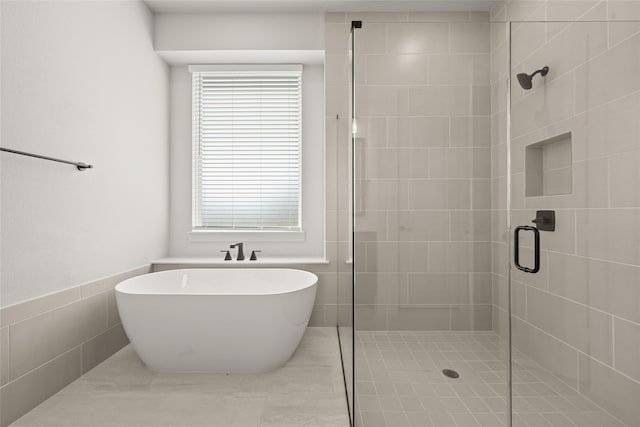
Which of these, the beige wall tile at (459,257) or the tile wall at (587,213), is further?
the beige wall tile at (459,257)

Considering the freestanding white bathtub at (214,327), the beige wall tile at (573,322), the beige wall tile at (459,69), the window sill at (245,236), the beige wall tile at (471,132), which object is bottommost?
the freestanding white bathtub at (214,327)

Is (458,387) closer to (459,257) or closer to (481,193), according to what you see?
(459,257)

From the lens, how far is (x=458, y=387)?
3.25 feet

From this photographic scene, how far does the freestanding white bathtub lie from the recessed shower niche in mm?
1371

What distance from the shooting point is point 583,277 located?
858 millimetres

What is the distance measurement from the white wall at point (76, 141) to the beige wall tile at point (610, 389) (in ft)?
7.20

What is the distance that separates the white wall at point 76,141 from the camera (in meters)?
1.54

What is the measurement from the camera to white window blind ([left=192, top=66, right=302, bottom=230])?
3.09 m

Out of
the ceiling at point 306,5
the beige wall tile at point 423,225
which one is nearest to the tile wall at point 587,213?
the beige wall tile at point 423,225

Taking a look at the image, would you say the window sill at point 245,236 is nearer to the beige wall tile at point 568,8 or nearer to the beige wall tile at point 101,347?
the beige wall tile at point 101,347

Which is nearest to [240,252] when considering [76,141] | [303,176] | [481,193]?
[303,176]

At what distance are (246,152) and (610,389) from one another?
2.88 meters

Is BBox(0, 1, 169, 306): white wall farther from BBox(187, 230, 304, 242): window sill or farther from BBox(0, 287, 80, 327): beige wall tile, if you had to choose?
BBox(187, 230, 304, 242): window sill

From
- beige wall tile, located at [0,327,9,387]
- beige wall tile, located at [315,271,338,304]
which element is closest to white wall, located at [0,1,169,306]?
beige wall tile, located at [0,327,9,387]
